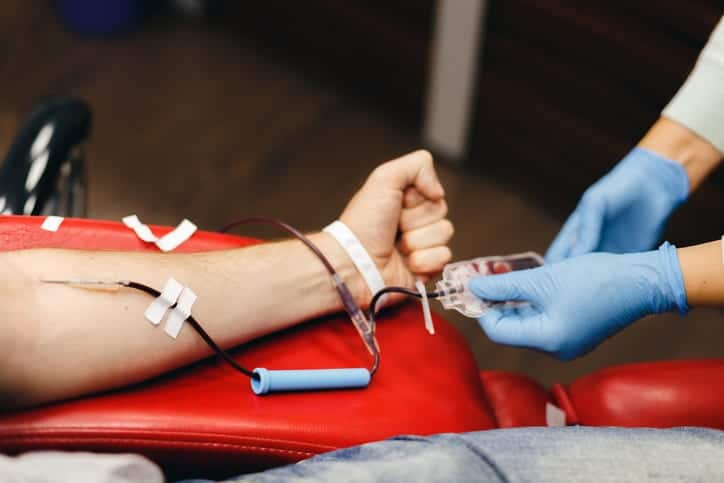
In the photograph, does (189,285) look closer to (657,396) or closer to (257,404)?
(257,404)

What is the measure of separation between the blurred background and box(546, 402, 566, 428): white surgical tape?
640mm

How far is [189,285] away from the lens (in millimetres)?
866

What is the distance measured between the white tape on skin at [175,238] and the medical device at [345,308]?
0.10 metres

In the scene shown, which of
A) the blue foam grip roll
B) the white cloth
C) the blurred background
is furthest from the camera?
the blurred background

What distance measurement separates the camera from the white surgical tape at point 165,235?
94 centimetres

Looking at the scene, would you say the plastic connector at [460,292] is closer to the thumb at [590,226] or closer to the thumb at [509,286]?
the thumb at [509,286]

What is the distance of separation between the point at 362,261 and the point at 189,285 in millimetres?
222

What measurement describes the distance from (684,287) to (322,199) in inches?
42.5

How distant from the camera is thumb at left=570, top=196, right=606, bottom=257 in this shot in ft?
3.63

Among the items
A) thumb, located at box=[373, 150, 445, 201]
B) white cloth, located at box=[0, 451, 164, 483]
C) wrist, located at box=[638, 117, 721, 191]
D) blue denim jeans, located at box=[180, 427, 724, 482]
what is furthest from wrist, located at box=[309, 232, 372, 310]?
wrist, located at box=[638, 117, 721, 191]

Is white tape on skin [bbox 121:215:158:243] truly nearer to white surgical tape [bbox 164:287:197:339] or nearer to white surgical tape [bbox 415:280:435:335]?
white surgical tape [bbox 164:287:197:339]

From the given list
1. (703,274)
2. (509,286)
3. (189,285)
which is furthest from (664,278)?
(189,285)

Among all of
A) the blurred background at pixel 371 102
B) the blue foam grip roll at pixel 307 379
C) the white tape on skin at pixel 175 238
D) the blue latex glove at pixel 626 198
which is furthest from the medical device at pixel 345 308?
the blurred background at pixel 371 102

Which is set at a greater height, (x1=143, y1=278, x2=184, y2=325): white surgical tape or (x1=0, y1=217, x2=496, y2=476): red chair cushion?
(x1=143, y1=278, x2=184, y2=325): white surgical tape
